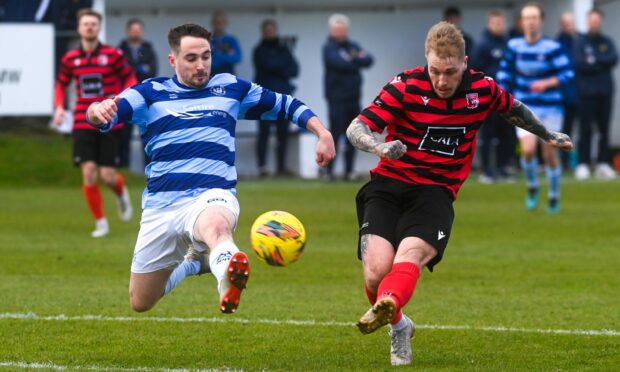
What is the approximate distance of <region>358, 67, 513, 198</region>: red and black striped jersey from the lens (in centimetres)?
764

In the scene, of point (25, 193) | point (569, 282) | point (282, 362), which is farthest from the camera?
point (25, 193)

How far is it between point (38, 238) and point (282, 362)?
25.2 feet

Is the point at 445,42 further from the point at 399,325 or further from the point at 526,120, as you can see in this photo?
the point at 399,325

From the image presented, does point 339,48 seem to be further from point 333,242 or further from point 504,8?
point 333,242

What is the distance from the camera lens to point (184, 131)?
7824 mm

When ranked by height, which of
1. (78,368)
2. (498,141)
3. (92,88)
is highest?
(92,88)

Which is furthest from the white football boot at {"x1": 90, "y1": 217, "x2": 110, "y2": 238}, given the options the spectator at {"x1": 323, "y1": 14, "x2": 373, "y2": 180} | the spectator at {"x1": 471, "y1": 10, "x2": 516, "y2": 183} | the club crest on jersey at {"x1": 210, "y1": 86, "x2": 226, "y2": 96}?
the spectator at {"x1": 471, "y1": 10, "x2": 516, "y2": 183}

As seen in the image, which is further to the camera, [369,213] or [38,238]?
[38,238]

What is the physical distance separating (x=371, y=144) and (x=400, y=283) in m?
0.79

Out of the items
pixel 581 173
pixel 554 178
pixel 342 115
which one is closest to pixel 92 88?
pixel 554 178

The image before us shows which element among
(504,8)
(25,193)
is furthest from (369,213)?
(504,8)

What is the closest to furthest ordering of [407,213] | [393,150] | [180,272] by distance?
[393,150] → [407,213] → [180,272]

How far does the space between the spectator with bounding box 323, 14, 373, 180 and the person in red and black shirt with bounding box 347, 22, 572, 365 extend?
576 inches

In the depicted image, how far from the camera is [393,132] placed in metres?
7.78
